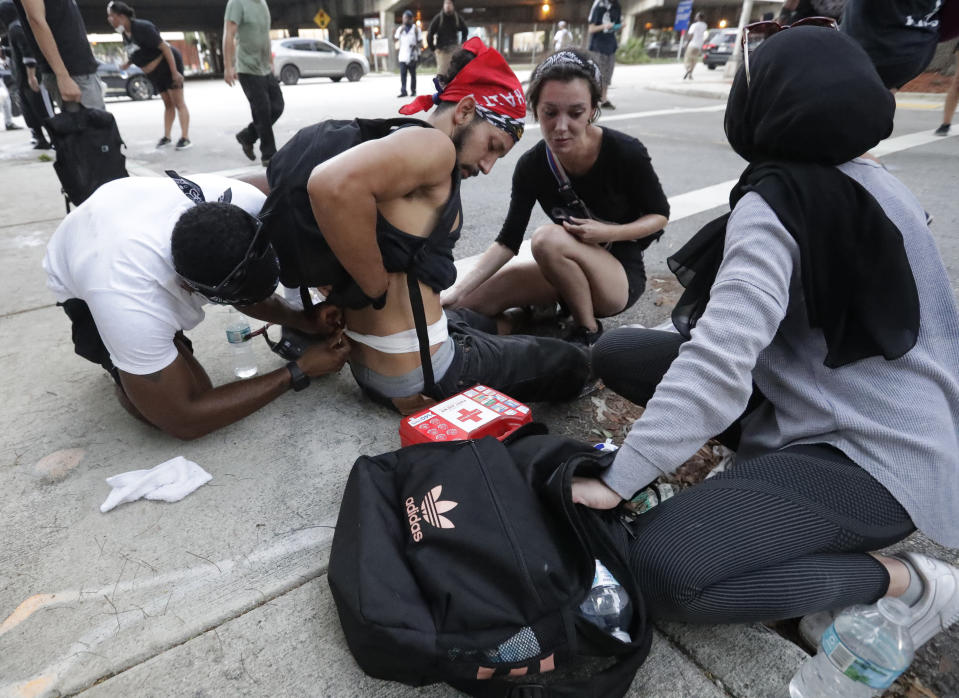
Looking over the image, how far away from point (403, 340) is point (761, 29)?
5.06 ft

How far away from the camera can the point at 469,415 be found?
186 centimetres

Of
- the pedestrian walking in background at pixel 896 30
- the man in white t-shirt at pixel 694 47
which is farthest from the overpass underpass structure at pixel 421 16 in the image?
the pedestrian walking in background at pixel 896 30

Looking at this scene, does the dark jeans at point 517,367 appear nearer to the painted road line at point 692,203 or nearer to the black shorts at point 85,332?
the black shorts at point 85,332

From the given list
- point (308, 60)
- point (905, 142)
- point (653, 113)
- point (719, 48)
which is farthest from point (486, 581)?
point (719, 48)

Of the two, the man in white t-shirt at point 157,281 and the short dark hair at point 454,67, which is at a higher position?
the short dark hair at point 454,67

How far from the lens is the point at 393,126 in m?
1.86

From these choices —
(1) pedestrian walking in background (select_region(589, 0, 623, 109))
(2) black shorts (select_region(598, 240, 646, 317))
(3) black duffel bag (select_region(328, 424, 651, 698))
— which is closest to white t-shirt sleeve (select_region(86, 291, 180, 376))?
(3) black duffel bag (select_region(328, 424, 651, 698))

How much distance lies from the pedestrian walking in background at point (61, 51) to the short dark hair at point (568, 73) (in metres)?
3.81

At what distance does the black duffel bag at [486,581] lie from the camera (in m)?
1.18

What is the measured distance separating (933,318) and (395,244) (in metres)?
1.48

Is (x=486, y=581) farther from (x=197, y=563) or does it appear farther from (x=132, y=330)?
(x=132, y=330)

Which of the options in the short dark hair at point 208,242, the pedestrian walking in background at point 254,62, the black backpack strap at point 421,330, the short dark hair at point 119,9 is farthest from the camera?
the short dark hair at point 119,9

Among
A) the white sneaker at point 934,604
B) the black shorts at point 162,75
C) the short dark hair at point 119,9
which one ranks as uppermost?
the short dark hair at point 119,9

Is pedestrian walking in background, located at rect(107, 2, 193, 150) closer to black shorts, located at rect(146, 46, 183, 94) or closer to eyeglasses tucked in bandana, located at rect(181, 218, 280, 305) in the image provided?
black shorts, located at rect(146, 46, 183, 94)
